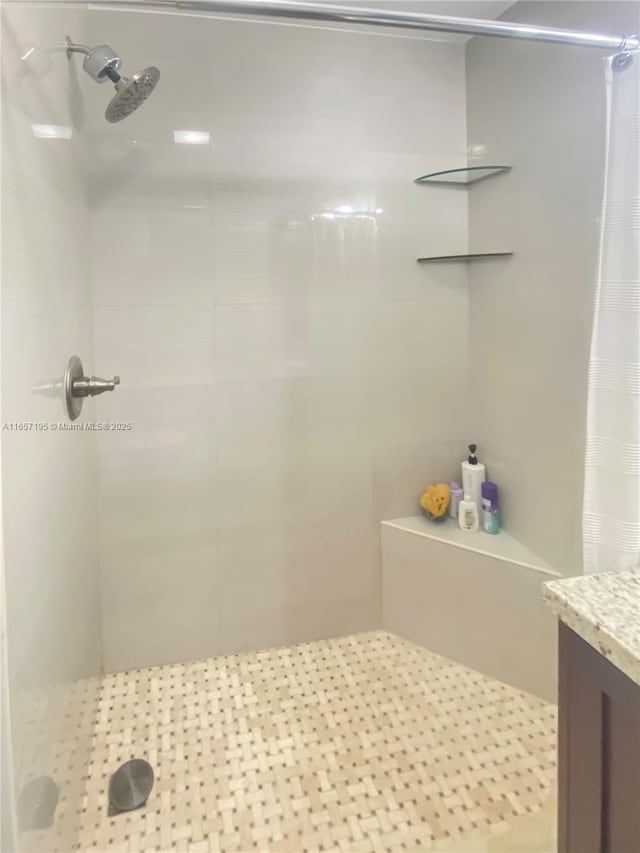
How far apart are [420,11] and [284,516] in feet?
5.56

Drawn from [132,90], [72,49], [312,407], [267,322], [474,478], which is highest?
[72,49]

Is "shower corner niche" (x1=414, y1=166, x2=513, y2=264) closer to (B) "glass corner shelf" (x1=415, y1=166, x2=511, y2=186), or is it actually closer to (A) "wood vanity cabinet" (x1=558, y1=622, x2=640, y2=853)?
(B) "glass corner shelf" (x1=415, y1=166, x2=511, y2=186)

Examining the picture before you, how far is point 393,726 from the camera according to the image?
5.55 ft

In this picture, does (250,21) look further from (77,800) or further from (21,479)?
(77,800)

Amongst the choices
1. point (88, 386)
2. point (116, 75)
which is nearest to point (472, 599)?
point (88, 386)

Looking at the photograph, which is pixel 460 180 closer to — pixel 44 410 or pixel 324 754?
pixel 44 410

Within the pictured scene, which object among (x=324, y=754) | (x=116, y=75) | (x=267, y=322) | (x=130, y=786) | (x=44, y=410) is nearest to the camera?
(x=44, y=410)

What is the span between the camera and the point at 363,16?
108cm

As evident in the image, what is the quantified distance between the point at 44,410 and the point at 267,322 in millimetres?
901

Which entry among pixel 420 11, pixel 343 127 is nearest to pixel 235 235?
pixel 343 127

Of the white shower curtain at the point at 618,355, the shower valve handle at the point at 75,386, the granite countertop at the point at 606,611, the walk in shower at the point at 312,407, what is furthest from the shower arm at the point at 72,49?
the granite countertop at the point at 606,611

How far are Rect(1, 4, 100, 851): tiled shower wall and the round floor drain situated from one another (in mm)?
88

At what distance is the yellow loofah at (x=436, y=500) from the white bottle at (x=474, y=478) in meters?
0.08

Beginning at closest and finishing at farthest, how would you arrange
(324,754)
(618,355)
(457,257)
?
(618,355)
(324,754)
(457,257)
